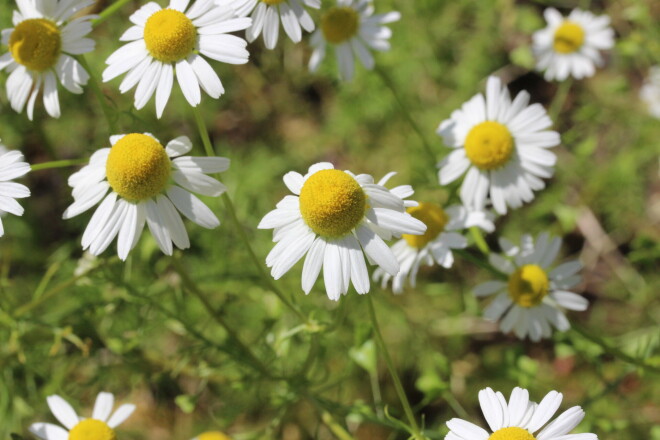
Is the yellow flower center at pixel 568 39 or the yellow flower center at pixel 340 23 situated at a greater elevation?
the yellow flower center at pixel 340 23

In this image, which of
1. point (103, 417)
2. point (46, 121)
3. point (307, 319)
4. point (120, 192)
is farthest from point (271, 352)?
point (46, 121)

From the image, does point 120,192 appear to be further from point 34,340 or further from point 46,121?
point 46,121

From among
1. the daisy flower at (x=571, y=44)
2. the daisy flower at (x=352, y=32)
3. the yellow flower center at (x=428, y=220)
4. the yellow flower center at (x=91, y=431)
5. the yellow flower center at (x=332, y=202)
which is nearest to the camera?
the yellow flower center at (x=332, y=202)

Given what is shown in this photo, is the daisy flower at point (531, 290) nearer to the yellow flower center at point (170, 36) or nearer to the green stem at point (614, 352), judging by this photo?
the green stem at point (614, 352)

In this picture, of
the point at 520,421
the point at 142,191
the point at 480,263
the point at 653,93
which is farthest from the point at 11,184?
the point at 653,93

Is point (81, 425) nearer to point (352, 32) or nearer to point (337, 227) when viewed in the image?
point (337, 227)

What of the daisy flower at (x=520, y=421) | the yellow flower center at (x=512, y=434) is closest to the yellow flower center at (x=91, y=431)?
the daisy flower at (x=520, y=421)
